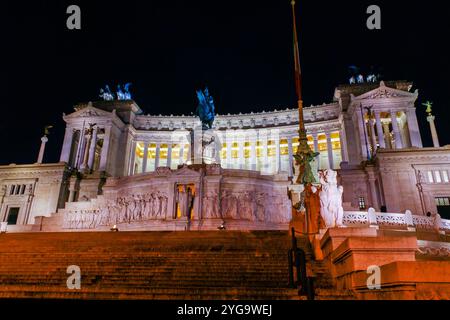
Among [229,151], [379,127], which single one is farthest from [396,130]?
[229,151]

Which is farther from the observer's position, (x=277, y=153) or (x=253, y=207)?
(x=277, y=153)

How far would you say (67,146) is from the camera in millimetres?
64312

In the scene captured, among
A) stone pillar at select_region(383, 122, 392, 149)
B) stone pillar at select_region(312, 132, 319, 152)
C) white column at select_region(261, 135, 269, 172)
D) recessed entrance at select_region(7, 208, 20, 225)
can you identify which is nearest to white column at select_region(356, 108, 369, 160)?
stone pillar at select_region(383, 122, 392, 149)

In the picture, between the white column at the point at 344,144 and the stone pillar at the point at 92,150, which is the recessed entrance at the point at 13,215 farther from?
the white column at the point at 344,144

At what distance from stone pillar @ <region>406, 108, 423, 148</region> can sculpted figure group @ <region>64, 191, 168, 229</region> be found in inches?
1702

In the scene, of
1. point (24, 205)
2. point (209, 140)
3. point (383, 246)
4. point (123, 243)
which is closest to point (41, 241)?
point (123, 243)

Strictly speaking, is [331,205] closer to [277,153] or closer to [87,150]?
[277,153]

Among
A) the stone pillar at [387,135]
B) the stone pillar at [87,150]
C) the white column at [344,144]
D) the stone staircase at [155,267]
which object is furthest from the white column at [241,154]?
the stone staircase at [155,267]

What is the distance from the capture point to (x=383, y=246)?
8648 mm

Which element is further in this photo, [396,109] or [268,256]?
[396,109]

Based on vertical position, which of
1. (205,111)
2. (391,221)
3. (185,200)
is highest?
(205,111)

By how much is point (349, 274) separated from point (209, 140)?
3092 centimetres

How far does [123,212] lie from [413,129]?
155 feet
